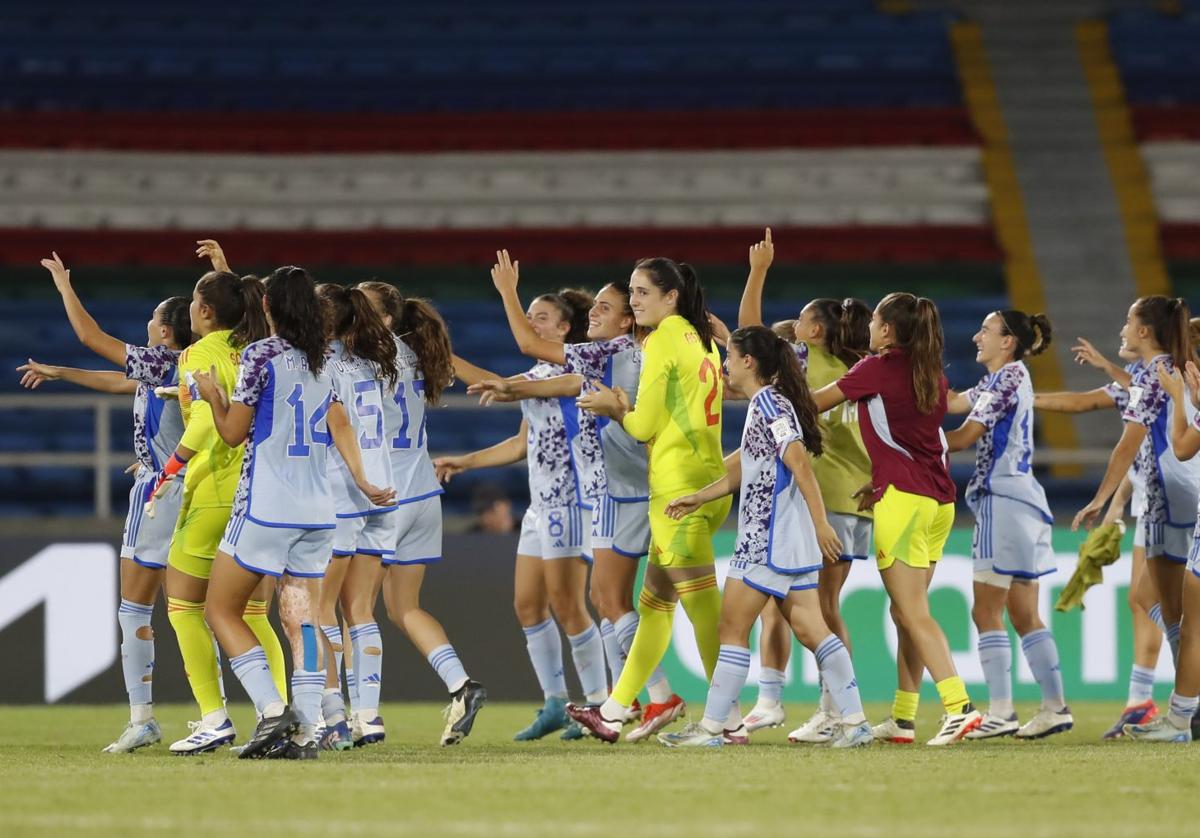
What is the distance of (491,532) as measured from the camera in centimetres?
1149

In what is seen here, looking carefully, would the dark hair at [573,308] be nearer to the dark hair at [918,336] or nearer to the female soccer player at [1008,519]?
the dark hair at [918,336]

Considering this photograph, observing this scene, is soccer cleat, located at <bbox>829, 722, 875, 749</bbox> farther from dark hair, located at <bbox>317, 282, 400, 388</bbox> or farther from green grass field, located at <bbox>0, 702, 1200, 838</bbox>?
dark hair, located at <bbox>317, 282, 400, 388</bbox>

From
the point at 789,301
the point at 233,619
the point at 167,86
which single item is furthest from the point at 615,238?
the point at 233,619

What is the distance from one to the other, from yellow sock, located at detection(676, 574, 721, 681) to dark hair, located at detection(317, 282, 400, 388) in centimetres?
157

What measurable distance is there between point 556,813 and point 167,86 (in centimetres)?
1512

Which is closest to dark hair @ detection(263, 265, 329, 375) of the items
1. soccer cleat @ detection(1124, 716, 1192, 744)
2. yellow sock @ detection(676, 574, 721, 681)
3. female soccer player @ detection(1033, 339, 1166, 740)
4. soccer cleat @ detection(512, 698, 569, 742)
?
yellow sock @ detection(676, 574, 721, 681)

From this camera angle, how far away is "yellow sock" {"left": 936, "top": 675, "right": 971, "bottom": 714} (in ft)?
25.0

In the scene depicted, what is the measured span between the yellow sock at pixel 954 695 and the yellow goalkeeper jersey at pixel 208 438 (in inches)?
119

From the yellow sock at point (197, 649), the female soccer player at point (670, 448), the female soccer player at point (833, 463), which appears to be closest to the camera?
the yellow sock at point (197, 649)

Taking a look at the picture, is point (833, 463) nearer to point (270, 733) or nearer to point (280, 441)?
point (280, 441)

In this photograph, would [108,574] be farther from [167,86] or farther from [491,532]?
[167,86]

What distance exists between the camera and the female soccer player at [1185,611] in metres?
7.79

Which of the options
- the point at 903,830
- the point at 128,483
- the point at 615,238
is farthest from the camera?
the point at 615,238

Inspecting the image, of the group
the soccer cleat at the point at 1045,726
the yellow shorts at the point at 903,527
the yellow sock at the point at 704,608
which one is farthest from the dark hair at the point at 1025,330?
the yellow sock at the point at 704,608
